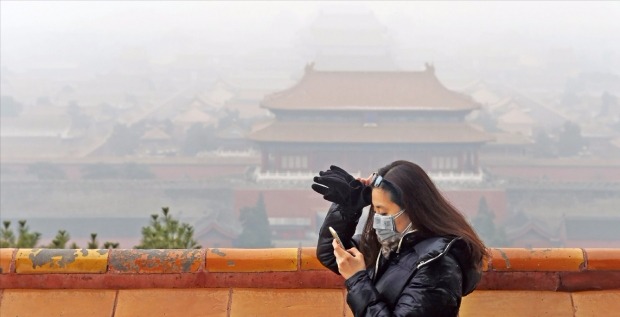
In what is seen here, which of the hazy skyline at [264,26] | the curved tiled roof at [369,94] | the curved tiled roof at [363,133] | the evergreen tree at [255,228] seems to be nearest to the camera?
the evergreen tree at [255,228]

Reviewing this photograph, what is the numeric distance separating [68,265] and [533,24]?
54.4 m

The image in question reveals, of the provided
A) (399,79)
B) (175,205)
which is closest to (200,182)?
(175,205)

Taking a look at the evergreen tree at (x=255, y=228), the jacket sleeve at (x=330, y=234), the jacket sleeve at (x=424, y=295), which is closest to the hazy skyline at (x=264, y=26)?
the evergreen tree at (x=255, y=228)

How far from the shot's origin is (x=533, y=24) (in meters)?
53.7

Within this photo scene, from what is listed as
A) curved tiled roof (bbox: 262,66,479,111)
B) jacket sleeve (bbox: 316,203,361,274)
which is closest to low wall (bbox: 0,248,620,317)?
jacket sleeve (bbox: 316,203,361,274)

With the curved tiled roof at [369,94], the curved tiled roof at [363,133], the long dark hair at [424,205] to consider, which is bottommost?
the long dark hair at [424,205]

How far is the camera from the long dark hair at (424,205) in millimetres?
1397

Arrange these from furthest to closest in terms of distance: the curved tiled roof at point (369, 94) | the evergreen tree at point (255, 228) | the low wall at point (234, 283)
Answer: the curved tiled roof at point (369, 94), the evergreen tree at point (255, 228), the low wall at point (234, 283)

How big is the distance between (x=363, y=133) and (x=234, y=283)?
65.1 ft

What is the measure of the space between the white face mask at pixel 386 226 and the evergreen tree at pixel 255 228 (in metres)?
18.0

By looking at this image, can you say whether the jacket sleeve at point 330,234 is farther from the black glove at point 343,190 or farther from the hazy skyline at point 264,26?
the hazy skyline at point 264,26

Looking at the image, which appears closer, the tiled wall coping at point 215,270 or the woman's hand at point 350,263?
the woman's hand at point 350,263

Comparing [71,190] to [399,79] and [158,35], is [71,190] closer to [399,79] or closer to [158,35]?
[399,79]

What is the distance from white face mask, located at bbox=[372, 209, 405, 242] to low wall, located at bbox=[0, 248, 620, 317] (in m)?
0.58
